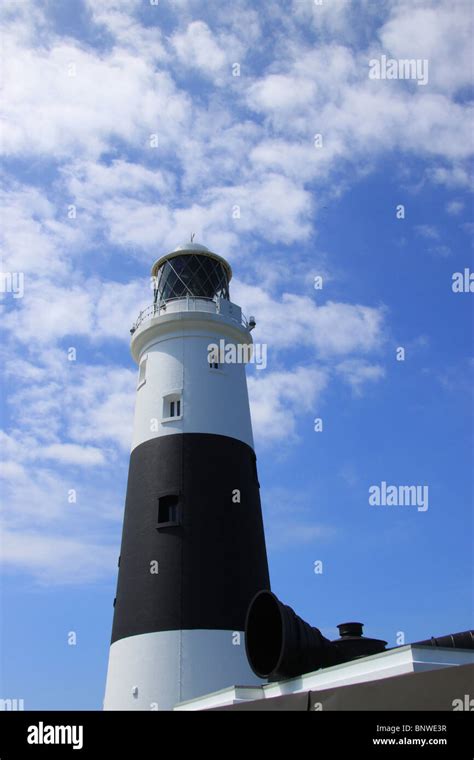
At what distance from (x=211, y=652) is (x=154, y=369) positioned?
9196 millimetres

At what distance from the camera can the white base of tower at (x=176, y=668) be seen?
784 inches

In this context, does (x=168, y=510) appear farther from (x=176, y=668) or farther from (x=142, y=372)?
(x=142, y=372)

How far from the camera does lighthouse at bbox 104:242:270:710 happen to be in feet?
67.1

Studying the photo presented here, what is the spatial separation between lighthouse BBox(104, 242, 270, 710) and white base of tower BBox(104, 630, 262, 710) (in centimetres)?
3

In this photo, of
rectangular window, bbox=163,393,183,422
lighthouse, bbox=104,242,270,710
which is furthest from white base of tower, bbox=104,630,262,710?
rectangular window, bbox=163,393,183,422

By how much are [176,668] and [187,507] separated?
4.51 metres

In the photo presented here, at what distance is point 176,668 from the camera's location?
20.0m

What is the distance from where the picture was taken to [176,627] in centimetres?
2053

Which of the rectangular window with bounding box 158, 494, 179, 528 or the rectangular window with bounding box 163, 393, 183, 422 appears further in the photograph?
the rectangular window with bounding box 163, 393, 183, 422

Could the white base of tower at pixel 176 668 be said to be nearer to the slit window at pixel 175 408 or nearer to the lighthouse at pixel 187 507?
the lighthouse at pixel 187 507

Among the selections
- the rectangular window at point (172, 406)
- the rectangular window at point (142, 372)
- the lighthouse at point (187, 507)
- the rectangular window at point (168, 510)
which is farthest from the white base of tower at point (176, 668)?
the rectangular window at point (142, 372)

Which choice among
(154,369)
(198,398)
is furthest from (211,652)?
(154,369)

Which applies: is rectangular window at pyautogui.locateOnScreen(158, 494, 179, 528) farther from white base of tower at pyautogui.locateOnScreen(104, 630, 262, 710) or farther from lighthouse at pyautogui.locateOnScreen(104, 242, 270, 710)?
white base of tower at pyautogui.locateOnScreen(104, 630, 262, 710)
